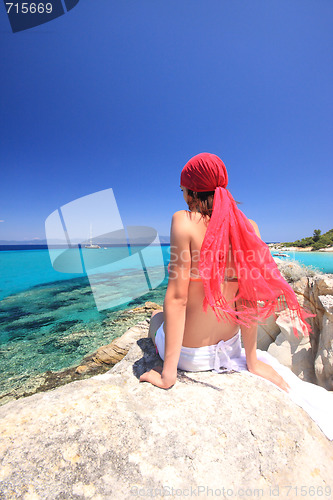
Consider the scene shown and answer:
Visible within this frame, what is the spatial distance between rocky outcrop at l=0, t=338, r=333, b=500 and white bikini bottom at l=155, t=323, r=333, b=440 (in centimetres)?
12

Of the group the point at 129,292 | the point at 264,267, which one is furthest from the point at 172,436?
the point at 129,292

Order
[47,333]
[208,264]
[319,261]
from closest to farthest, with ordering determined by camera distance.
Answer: [208,264] < [47,333] < [319,261]

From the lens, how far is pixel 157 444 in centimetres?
107

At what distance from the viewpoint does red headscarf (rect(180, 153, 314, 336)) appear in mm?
1337

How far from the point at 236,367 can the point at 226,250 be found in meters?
1.05

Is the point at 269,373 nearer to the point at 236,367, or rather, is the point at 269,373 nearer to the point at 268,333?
the point at 236,367

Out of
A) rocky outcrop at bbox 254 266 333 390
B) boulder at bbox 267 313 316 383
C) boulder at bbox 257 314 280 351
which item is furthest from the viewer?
boulder at bbox 257 314 280 351

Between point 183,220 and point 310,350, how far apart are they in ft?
11.7

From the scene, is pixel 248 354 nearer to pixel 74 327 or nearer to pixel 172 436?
pixel 172 436

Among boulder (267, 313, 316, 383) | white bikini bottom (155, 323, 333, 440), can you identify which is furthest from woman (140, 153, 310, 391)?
boulder (267, 313, 316, 383)

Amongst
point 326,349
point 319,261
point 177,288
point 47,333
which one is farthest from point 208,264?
point 319,261

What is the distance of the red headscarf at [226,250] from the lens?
52.6 inches

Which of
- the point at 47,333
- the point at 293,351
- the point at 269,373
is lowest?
the point at 47,333

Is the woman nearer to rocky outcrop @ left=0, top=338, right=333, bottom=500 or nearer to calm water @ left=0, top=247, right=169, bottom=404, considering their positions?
rocky outcrop @ left=0, top=338, right=333, bottom=500
